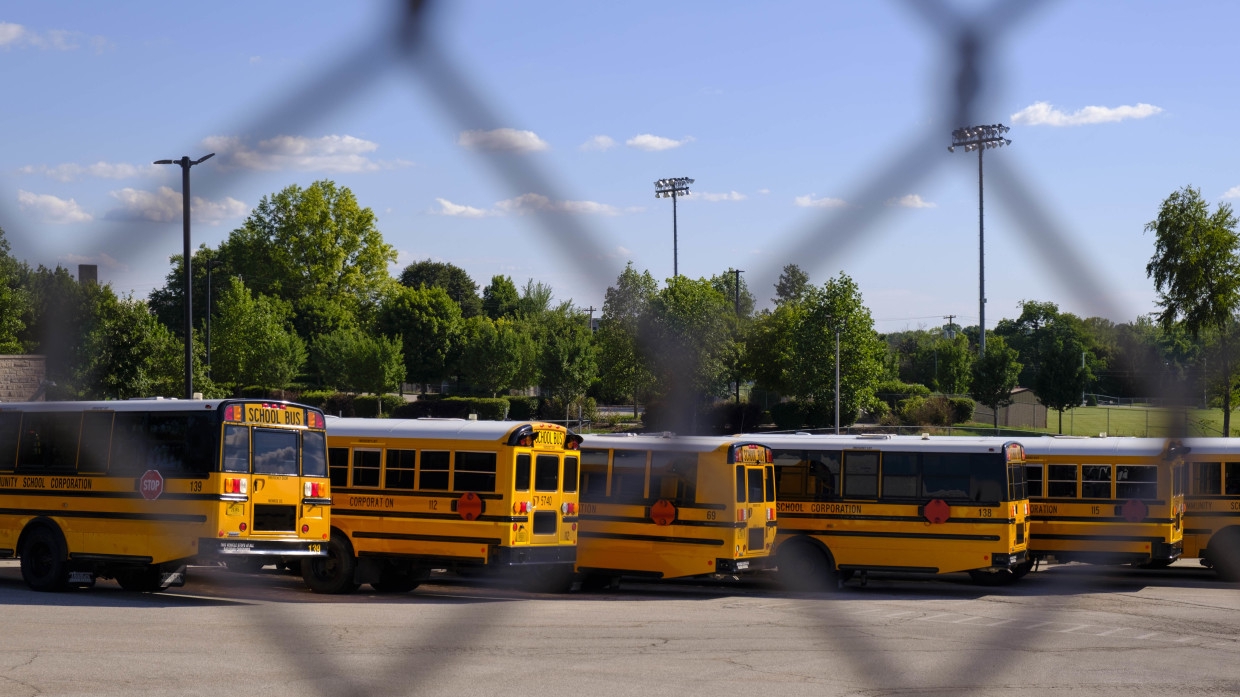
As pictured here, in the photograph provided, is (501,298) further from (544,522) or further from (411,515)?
(411,515)

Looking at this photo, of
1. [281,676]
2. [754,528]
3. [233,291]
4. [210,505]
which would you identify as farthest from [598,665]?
[233,291]

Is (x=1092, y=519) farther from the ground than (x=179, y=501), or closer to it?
closer to it

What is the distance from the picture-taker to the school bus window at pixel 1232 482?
20031 mm

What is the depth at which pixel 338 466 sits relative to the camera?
1733cm

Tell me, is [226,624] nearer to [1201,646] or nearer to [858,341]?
[1201,646]

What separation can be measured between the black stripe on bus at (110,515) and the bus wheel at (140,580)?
3.38ft

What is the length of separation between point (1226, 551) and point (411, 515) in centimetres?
1302

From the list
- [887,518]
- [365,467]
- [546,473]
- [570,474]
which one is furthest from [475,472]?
[887,518]

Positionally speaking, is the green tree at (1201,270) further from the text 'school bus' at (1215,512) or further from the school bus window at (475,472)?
the text 'school bus' at (1215,512)

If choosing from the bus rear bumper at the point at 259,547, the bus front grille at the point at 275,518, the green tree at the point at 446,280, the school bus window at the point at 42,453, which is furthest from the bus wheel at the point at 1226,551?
the green tree at the point at 446,280

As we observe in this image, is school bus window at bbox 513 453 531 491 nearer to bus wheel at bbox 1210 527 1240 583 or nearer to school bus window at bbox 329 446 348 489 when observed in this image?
school bus window at bbox 329 446 348 489

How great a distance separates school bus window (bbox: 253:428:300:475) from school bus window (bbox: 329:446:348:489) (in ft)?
6.20

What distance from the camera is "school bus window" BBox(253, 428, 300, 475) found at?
48.7 ft

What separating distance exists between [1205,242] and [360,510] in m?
15.2
